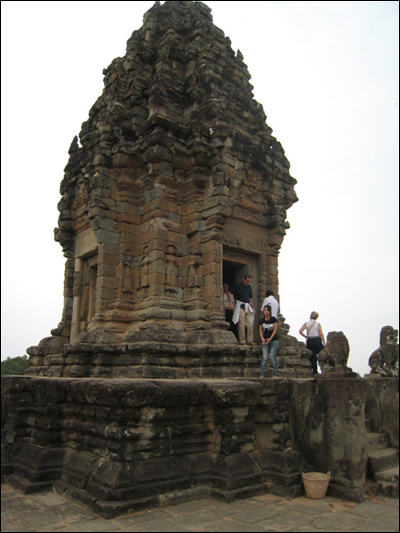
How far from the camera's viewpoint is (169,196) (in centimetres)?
884

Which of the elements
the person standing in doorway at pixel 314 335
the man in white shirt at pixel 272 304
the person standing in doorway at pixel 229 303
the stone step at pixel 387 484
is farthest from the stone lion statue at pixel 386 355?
the person standing in doorway at pixel 229 303

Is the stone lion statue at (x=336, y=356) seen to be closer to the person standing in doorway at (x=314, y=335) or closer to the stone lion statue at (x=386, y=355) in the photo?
the stone lion statue at (x=386, y=355)

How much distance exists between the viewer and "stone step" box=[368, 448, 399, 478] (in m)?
5.96

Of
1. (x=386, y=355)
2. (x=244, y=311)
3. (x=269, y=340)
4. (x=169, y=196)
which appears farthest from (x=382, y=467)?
(x=169, y=196)

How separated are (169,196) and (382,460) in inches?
227

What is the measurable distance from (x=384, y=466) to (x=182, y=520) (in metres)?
2.92

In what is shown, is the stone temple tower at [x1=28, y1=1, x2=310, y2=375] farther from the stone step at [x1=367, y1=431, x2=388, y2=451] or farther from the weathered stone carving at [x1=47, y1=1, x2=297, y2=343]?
the stone step at [x1=367, y1=431, x2=388, y2=451]

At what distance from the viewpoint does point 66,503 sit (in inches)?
221

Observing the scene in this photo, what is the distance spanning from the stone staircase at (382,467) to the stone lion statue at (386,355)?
0.98 metres

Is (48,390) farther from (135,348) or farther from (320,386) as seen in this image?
(320,386)

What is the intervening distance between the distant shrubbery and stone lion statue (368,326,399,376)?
87.9ft

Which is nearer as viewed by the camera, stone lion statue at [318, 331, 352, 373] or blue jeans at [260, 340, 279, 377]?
stone lion statue at [318, 331, 352, 373]

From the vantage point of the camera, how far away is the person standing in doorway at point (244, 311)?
9039 mm

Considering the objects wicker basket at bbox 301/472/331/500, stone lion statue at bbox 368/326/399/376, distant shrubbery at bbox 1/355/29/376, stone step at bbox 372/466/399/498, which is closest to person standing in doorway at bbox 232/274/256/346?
stone lion statue at bbox 368/326/399/376
